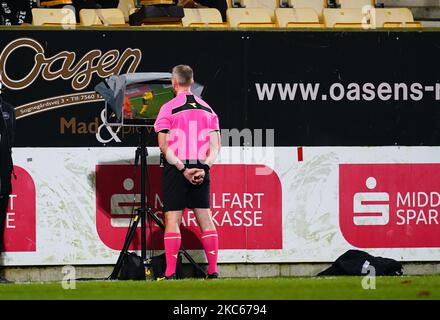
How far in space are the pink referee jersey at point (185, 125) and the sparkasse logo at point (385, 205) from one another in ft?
7.40

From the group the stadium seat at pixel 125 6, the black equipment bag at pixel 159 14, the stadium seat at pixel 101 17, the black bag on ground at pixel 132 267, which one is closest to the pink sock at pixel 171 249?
the black bag on ground at pixel 132 267

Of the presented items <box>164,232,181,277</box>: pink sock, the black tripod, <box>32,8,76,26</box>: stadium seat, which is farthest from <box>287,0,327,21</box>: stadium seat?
<box>164,232,181,277</box>: pink sock

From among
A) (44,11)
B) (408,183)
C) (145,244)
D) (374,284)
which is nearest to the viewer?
(374,284)

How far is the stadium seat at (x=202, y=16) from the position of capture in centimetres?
1647

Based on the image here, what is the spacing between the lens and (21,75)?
47.1ft

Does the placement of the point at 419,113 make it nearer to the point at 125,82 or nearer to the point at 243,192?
the point at 243,192

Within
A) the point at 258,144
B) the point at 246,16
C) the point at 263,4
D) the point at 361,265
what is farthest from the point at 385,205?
the point at 263,4

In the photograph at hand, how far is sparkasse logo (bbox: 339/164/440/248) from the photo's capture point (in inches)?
583

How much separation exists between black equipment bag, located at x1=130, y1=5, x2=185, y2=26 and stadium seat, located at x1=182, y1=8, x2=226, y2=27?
2.92ft

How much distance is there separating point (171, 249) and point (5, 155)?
218 cm

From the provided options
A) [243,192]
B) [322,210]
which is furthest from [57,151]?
[322,210]

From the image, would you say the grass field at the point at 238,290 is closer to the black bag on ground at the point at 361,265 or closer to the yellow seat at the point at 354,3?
the black bag on ground at the point at 361,265

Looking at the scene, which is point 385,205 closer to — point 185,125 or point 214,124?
point 214,124
